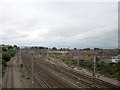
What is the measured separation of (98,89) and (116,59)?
8462 mm

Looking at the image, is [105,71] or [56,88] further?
[105,71]

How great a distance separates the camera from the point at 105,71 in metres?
17.7

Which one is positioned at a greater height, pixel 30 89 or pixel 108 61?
pixel 108 61

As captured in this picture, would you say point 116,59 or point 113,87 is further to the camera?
point 116,59

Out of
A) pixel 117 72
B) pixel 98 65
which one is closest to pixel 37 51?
pixel 98 65

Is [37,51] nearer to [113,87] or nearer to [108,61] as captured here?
[108,61]

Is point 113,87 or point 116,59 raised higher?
point 116,59

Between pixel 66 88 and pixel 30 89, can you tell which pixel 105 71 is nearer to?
pixel 66 88

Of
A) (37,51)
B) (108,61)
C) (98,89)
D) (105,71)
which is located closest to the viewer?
(98,89)

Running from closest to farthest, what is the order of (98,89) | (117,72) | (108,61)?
(98,89), (117,72), (108,61)

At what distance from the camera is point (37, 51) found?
215ft

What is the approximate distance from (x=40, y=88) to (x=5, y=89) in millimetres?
3095

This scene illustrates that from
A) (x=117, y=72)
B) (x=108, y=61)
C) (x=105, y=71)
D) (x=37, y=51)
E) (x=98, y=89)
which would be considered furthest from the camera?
(x=37, y=51)

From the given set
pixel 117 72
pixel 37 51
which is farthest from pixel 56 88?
pixel 37 51
